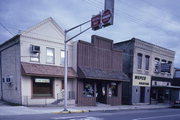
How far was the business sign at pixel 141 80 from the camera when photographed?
23.9 m

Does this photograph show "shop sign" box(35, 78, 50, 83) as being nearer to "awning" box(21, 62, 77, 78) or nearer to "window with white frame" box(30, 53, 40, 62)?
"awning" box(21, 62, 77, 78)

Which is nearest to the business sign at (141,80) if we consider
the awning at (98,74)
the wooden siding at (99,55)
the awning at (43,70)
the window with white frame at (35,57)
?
the awning at (98,74)

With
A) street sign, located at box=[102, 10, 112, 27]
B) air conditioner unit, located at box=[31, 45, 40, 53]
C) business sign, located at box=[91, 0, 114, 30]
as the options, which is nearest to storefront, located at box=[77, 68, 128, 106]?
air conditioner unit, located at box=[31, 45, 40, 53]

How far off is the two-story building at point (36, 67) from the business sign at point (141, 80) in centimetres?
1014

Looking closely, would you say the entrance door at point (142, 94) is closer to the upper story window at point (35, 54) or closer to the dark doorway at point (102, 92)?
the dark doorway at point (102, 92)

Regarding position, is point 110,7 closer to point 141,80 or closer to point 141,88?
point 141,80

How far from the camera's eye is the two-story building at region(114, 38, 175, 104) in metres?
23.7

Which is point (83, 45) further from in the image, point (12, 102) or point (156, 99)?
point (156, 99)

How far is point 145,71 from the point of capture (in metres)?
25.6

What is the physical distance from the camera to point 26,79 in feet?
50.1

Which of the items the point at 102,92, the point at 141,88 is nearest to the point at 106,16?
the point at 102,92

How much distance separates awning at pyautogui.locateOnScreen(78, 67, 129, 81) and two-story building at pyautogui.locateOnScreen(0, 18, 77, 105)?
98cm

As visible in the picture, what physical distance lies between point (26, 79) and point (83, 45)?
7145 mm

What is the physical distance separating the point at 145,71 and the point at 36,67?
17136 millimetres
